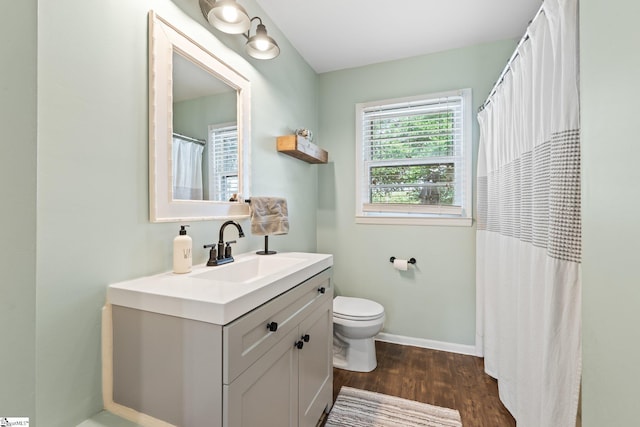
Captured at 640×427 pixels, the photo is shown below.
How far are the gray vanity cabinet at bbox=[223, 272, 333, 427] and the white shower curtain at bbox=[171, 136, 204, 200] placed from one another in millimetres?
676

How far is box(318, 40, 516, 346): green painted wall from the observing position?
226cm

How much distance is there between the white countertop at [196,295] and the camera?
0.78 meters

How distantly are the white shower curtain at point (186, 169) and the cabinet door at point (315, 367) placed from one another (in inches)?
31.9

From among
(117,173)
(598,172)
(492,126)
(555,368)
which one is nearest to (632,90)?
(598,172)

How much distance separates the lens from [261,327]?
3.10 ft

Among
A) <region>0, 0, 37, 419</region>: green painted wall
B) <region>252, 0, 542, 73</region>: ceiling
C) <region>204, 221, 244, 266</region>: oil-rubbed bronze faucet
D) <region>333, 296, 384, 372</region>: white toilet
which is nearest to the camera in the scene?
<region>0, 0, 37, 419</region>: green painted wall

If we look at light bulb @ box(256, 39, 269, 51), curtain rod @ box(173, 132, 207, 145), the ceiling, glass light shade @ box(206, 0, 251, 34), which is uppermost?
the ceiling

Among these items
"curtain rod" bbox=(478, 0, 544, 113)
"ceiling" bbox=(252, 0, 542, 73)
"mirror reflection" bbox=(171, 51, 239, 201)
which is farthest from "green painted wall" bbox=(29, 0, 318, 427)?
"curtain rod" bbox=(478, 0, 544, 113)

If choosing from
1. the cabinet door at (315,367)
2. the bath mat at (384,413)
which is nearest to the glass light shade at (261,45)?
the cabinet door at (315,367)

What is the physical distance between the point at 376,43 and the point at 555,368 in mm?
2355

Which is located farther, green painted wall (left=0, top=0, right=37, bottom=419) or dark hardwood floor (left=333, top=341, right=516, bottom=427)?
dark hardwood floor (left=333, top=341, right=516, bottom=427)

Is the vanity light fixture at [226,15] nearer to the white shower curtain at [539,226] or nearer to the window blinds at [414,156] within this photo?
the white shower curtain at [539,226]

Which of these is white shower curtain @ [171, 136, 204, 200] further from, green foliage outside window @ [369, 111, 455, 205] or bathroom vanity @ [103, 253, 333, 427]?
green foliage outside window @ [369, 111, 455, 205]

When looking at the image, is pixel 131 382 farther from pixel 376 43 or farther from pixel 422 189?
pixel 376 43
